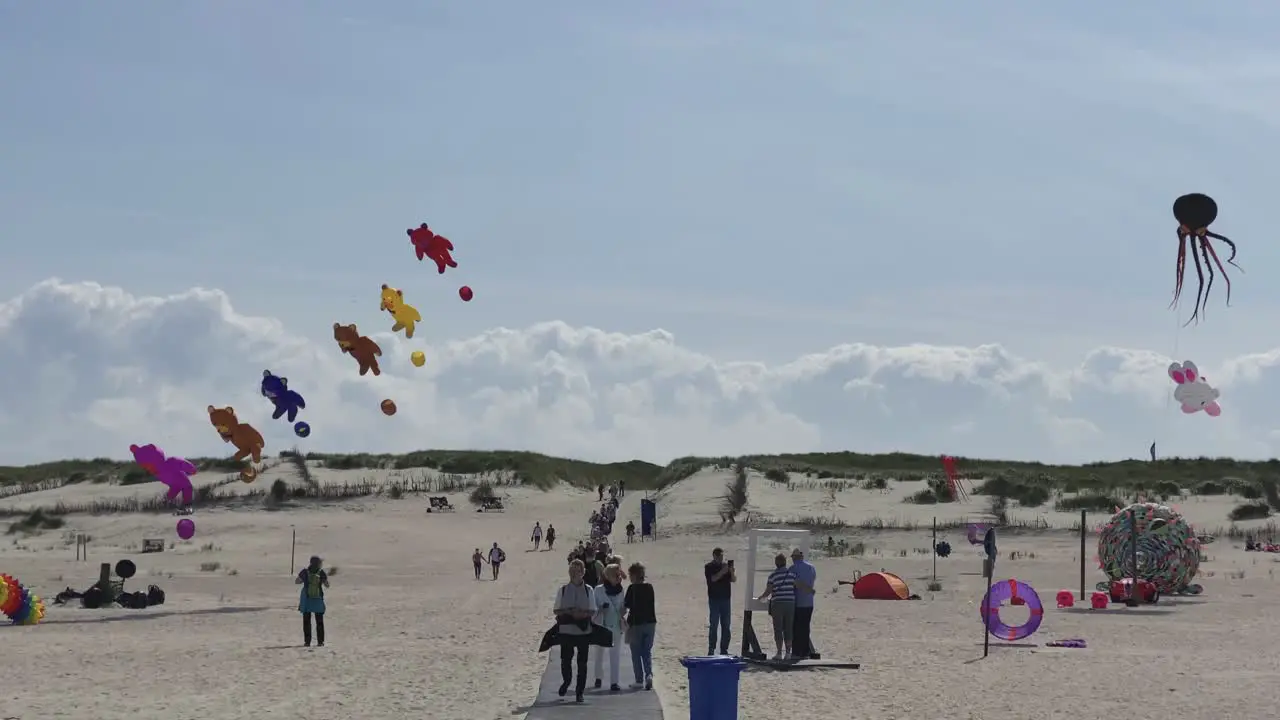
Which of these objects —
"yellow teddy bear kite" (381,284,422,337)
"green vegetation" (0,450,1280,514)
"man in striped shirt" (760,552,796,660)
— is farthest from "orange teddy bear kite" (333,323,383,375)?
"green vegetation" (0,450,1280,514)

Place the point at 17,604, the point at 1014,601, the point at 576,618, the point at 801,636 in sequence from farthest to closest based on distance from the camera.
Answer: the point at 17,604 < the point at 1014,601 < the point at 801,636 < the point at 576,618

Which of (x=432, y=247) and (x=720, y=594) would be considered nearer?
(x=720, y=594)

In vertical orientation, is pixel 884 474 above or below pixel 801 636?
above

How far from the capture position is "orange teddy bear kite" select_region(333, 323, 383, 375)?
Answer: 31.8 m

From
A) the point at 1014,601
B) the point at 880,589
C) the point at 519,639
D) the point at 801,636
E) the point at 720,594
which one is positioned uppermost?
the point at 720,594

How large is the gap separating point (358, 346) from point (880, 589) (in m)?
12.2

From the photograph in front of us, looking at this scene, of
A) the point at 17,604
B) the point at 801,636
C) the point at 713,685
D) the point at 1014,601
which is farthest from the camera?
the point at 17,604

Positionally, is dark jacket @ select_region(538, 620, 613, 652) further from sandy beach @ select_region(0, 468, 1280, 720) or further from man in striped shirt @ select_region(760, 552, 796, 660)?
man in striped shirt @ select_region(760, 552, 796, 660)

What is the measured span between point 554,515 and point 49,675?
50.5 metres

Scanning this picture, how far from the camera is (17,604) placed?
79.1 ft

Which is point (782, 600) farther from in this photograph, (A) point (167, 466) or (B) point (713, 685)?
(A) point (167, 466)

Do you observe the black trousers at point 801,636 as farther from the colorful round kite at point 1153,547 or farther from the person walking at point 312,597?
the colorful round kite at point 1153,547

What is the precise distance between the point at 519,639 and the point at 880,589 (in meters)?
11.1

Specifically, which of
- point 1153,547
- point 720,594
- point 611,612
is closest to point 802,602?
point 720,594
